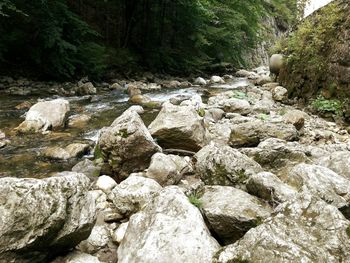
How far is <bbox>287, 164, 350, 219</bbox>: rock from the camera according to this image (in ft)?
8.18

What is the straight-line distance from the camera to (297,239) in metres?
1.96

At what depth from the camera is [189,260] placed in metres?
2.05

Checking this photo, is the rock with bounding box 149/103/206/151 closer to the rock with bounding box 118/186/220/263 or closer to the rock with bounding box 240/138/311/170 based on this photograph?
the rock with bounding box 240/138/311/170

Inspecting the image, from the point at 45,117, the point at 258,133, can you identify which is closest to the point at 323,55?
the point at 258,133

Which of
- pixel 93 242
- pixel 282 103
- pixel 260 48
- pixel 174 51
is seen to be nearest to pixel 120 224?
pixel 93 242

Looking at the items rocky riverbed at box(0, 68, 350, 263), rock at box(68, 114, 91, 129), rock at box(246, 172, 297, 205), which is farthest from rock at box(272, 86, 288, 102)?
rock at box(246, 172, 297, 205)

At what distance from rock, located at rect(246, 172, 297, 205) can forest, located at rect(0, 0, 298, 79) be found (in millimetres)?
7515

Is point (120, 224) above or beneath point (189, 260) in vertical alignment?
beneath

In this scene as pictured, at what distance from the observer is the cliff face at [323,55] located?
6398 millimetres

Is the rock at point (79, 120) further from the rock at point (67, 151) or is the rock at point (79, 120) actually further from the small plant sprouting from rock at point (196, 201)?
the small plant sprouting from rock at point (196, 201)

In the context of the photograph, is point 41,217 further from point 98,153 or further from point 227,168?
point 98,153

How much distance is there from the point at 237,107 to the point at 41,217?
5186mm

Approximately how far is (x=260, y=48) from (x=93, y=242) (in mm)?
29689

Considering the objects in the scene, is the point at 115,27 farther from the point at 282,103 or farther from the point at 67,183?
the point at 67,183
